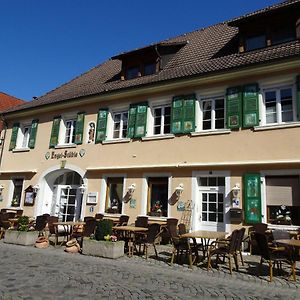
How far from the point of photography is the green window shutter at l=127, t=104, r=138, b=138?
13500 millimetres

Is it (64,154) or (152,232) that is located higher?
(64,154)

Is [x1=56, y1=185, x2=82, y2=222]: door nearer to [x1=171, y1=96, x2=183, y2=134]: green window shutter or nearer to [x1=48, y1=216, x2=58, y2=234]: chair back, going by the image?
[x1=48, y1=216, x2=58, y2=234]: chair back

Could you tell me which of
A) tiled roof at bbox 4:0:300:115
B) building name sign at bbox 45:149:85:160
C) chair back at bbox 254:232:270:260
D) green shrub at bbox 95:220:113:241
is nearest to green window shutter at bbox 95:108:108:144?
tiled roof at bbox 4:0:300:115

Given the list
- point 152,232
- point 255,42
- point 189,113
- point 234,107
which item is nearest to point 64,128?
point 189,113

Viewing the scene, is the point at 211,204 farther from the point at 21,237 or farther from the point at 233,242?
the point at 21,237

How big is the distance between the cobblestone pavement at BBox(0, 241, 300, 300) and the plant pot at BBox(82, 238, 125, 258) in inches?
10.3

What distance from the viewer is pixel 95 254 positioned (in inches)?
369

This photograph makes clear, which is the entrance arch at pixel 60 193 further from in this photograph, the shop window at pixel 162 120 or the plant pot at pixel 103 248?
the plant pot at pixel 103 248

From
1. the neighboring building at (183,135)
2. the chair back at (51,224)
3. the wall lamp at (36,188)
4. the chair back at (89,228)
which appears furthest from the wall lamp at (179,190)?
the wall lamp at (36,188)

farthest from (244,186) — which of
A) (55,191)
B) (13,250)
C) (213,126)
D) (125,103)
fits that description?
(55,191)

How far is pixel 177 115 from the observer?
12414mm

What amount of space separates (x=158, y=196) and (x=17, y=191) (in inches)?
321

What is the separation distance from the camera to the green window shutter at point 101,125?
46.9ft

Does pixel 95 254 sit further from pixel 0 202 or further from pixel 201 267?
pixel 0 202
